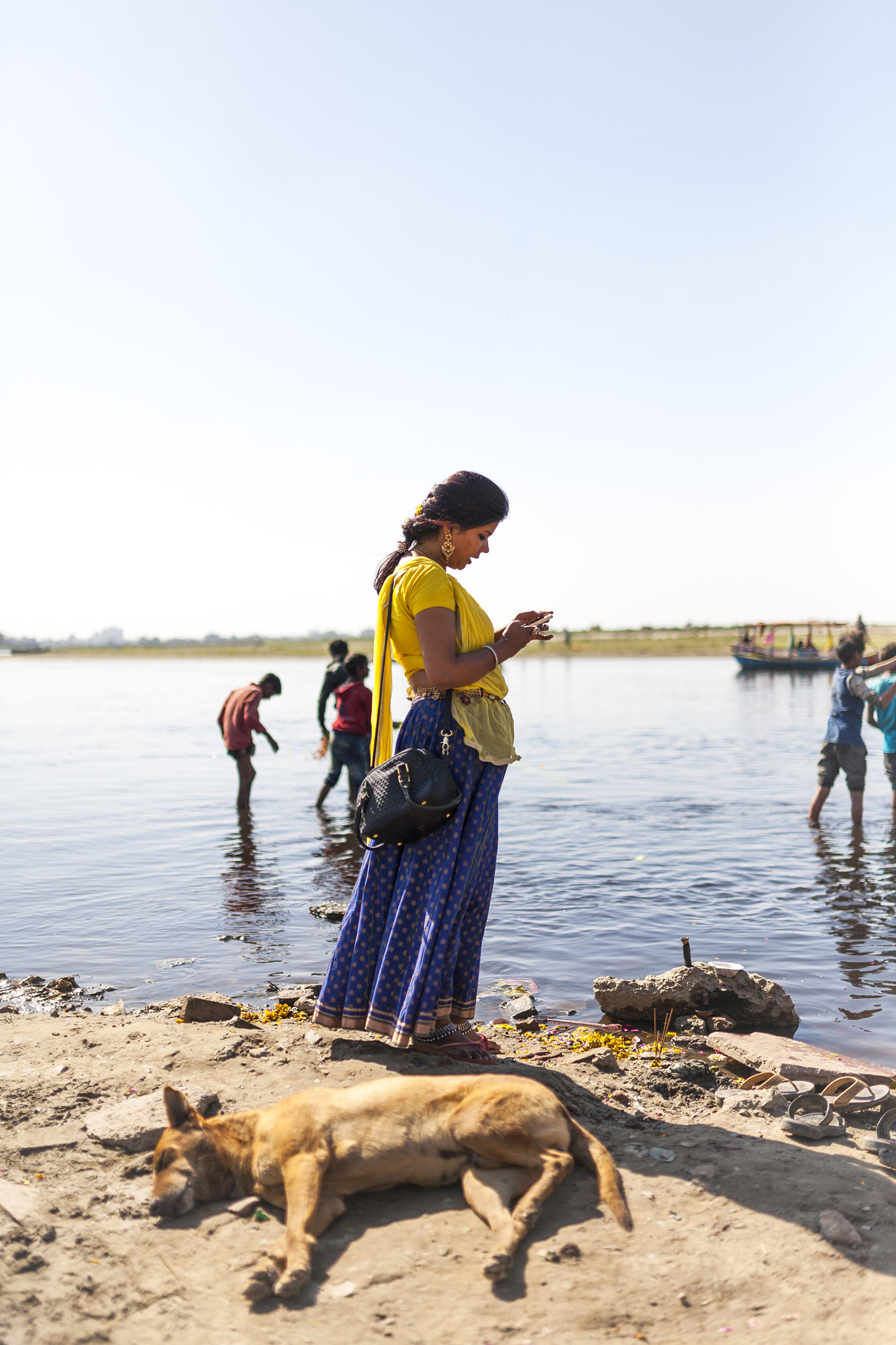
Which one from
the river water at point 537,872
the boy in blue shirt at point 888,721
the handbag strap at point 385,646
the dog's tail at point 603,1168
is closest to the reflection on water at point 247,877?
the river water at point 537,872

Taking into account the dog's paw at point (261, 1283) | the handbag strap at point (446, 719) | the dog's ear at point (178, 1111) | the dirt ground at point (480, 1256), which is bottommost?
the dirt ground at point (480, 1256)

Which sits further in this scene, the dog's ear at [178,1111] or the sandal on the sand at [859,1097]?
the sandal on the sand at [859,1097]

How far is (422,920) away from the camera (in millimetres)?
4156

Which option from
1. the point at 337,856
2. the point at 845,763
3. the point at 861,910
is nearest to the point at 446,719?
the point at 861,910

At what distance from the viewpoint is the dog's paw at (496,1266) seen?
2.76 meters

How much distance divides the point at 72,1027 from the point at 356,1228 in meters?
2.60

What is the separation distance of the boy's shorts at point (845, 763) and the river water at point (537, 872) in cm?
62

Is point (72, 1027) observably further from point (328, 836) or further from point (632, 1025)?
point (328, 836)

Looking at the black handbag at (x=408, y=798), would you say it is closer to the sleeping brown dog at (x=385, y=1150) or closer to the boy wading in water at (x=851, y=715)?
the sleeping brown dog at (x=385, y=1150)

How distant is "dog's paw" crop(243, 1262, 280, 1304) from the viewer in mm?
2701

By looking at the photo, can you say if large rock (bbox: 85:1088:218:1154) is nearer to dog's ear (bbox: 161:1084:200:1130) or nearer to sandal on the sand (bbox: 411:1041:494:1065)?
dog's ear (bbox: 161:1084:200:1130)

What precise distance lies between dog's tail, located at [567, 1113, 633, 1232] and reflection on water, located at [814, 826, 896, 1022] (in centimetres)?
322

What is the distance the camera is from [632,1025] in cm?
565

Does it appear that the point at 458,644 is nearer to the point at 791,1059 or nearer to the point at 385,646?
the point at 385,646
